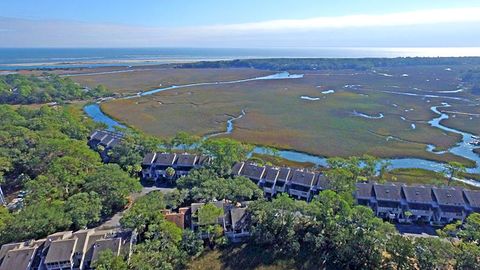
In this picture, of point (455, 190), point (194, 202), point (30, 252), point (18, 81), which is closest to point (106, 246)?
point (30, 252)

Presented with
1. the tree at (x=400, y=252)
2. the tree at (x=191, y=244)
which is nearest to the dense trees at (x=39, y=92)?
the tree at (x=191, y=244)

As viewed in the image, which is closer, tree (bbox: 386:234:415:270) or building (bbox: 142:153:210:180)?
tree (bbox: 386:234:415:270)

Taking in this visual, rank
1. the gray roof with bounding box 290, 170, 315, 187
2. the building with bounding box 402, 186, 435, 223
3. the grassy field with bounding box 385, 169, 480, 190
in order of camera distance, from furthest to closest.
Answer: the grassy field with bounding box 385, 169, 480, 190
the gray roof with bounding box 290, 170, 315, 187
the building with bounding box 402, 186, 435, 223

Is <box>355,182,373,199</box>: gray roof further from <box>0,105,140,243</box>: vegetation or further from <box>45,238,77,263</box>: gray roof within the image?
<box>45,238,77,263</box>: gray roof

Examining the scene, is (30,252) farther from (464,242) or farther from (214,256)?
(464,242)

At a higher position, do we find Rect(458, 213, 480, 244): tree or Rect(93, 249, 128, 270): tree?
Rect(458, 213, 480, 244): tree

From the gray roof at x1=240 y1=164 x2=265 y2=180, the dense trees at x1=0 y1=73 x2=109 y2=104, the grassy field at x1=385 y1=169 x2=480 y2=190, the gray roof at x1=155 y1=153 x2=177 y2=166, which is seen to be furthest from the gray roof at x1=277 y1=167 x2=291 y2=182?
the dense trees at x1=0 y1=73 x2=109 y2=104
